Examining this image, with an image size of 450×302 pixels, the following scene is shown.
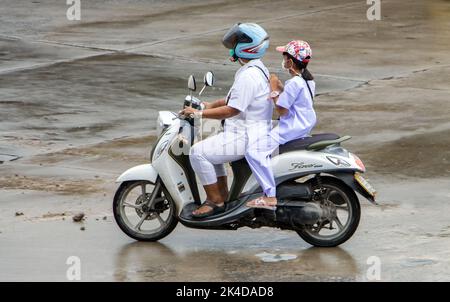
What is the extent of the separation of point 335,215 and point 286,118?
861 mm

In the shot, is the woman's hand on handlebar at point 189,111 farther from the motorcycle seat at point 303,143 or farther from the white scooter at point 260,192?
the motorcycle seat at point 303,143

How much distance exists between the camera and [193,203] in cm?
967

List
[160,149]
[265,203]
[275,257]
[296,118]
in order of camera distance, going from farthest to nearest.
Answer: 1. [160,149]
2. [296,118]
3. [265,203]
4. [275,257]

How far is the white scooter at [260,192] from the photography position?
9.36 m

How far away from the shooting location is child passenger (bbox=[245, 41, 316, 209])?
30.5 ft

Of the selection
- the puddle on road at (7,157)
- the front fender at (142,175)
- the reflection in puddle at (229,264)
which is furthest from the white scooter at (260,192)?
the puddle on road at (7,157)

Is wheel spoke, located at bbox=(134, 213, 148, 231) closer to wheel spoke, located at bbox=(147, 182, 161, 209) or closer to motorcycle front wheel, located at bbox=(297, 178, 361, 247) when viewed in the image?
wheel spoke, located at bbox=(147, 182, 161, 209)

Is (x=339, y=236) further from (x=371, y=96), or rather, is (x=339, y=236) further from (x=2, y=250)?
(x=371, y=96)

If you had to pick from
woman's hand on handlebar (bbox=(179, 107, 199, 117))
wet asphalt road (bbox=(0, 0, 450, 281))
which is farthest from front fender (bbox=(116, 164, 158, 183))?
→ woman's hand on handlebar (bbox=(179, 107, 199, 117))

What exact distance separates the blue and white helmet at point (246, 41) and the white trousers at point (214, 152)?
64 cm

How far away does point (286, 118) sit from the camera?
9.44m

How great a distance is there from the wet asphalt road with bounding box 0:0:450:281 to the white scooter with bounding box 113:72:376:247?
0.19 meters

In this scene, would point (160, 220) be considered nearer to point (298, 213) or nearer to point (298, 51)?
point (298, 213)

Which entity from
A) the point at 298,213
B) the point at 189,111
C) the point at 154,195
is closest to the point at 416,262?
the point at 298,213
